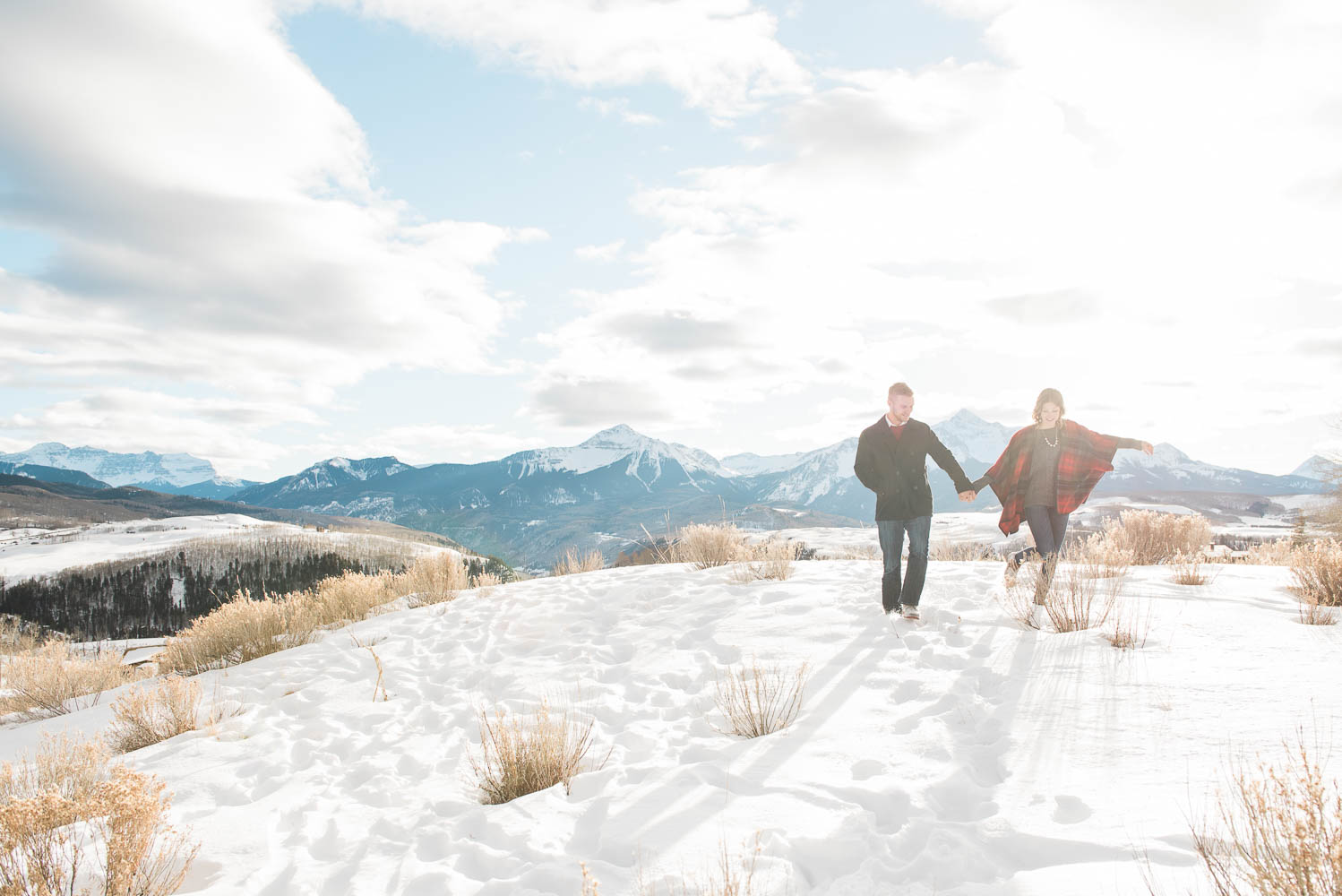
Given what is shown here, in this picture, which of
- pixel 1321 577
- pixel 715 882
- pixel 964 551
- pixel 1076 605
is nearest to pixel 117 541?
pixel 964 551

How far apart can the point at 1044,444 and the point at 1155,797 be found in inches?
180

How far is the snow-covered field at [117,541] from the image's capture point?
324 ft

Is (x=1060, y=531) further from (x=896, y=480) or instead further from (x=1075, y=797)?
(x=1075, y=797)

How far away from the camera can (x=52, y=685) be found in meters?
7.23

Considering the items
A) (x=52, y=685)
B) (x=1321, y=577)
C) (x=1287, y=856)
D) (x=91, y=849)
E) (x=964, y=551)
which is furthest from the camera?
(x=964, y=551)

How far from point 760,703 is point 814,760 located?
0.59 m

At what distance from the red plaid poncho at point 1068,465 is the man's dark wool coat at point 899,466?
3.30 ft

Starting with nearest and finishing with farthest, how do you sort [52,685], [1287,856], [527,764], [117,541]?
1. [1287,856]
2. [527,764]
3. [52,685]
4. [117,541]

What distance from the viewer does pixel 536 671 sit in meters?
5.84

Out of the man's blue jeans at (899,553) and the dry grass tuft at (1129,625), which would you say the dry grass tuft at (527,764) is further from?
the dry grass tuft at (1129,625)

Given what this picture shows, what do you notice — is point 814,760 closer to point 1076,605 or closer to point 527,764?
point 527,764

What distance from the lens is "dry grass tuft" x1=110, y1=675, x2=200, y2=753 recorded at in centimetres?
491

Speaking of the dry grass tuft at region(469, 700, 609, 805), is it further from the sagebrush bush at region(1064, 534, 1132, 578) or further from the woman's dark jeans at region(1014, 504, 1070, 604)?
the sagebrush bush at region(1064, 534, 1132, 578)

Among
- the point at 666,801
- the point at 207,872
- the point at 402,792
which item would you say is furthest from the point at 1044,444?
the point at 207,872
